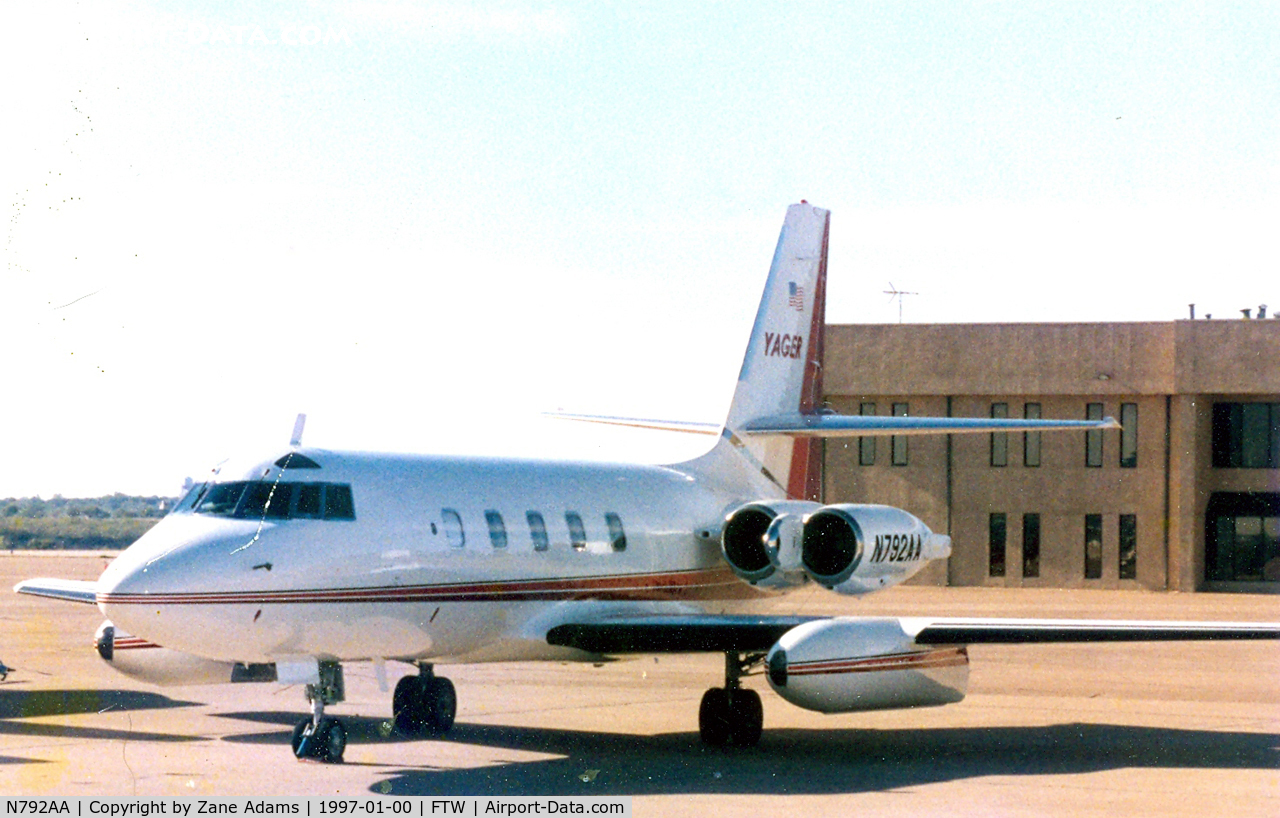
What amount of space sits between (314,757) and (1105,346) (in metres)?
40.7

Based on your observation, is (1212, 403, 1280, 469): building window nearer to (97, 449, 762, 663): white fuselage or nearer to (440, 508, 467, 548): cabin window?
(97, 449, 762, 663): white fuselage

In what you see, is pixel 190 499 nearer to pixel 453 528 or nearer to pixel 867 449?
pixel 453 528

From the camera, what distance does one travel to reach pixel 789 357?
70.7 feet

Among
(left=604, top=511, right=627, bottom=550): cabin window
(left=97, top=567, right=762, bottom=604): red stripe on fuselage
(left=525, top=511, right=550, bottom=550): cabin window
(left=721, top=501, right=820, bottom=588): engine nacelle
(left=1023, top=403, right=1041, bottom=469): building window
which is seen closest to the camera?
(left=97, top=567, right=762, bottom=604): red stripe on fuselage

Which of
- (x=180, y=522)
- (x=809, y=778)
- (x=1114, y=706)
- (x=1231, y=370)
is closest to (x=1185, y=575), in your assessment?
(x=1231, y=370)

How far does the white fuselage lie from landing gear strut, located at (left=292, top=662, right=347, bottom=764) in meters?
0.33

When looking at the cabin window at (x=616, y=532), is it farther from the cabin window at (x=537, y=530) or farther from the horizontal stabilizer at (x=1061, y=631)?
the horizontal stabilizer at (x=1061, y=631)

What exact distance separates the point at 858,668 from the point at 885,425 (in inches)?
162

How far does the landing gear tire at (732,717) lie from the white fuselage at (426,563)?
1.55 m

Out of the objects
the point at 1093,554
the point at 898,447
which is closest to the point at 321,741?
the point at 898,447

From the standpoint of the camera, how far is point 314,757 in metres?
13.7

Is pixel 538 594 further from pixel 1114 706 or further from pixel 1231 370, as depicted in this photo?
pixel 1231 370

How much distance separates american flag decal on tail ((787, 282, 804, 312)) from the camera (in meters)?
21.7

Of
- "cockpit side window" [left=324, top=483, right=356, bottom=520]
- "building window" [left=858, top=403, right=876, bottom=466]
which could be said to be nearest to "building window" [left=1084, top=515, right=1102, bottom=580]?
"building window" [left=858, top=403, right=876, bottom=466]
